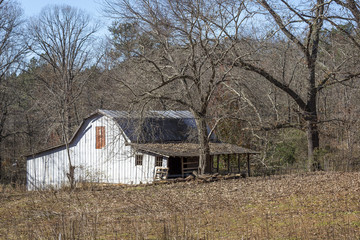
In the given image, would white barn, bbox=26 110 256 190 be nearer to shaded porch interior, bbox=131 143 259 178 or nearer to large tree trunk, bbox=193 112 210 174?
shaded porch interior, bbox=131 143 259 178

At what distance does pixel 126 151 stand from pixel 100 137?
3639 mm

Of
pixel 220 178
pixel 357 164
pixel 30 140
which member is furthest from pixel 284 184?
pixel 30 140

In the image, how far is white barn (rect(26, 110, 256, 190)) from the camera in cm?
2758

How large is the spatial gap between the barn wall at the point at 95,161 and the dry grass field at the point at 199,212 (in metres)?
8.41

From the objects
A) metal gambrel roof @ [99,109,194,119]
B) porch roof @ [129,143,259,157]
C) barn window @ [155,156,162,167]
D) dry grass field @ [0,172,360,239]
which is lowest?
dry grass field @ [0,172,360,239]

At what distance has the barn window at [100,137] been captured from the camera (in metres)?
30.3

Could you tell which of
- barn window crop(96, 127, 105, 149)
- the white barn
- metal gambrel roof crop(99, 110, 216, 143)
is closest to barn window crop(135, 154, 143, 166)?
the white barn

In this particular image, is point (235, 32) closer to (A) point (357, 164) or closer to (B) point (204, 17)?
(B) point (204, 17)

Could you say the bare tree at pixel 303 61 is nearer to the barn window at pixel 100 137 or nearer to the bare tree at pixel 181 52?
the bare tree at pixel 181 52

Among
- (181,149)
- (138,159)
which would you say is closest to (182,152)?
(181,149)

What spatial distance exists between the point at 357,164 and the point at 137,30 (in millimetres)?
13670

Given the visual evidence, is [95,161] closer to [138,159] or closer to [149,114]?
[138,159]

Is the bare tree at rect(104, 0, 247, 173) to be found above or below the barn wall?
above

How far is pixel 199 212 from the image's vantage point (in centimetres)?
1265
